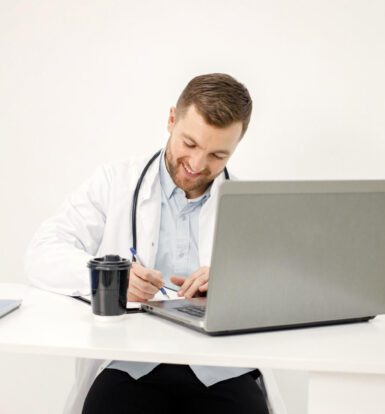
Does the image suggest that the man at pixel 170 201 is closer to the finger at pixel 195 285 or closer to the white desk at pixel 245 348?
the finger at pixel 195 285

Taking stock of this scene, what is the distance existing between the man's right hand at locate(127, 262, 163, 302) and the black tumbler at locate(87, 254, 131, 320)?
12 cm

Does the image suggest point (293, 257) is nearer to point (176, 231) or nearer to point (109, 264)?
point (109, 264)

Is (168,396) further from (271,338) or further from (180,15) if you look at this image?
(180,15)

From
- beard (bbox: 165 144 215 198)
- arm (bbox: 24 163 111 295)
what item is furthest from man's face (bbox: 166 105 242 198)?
arm (bbox: 24 163 111 295)

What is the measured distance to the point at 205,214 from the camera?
5.96 feet

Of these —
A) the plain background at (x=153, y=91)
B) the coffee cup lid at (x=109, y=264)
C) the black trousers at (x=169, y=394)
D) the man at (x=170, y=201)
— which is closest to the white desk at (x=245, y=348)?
the coffee cup lid at (x=109, y=264)

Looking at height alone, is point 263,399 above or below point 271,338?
below

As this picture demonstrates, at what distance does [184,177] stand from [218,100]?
0.25m

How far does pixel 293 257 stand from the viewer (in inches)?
41.0

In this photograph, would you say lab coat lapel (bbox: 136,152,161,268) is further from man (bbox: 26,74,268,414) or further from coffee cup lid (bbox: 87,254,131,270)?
coffee cup lid (bbox: 87,254,131,270)

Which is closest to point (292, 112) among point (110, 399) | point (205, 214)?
point (205, 214)

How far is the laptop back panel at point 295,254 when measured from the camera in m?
0.98

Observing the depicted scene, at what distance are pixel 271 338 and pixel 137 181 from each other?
869mm

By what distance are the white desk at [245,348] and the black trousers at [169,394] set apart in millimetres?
257
